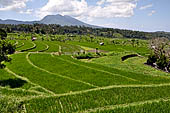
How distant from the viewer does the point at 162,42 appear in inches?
2368

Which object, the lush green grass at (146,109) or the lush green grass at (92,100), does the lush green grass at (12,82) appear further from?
the lush green grass at (146,109)

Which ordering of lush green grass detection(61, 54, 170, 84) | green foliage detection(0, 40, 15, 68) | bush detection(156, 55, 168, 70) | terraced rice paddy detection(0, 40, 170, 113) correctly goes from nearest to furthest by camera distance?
terraced rice paddy detection(0, 40, 170, 113) < green foliage detection(0, 40, 15, 68) < lush green grass detection(61, 54, 170, 84) < bush detection(156, 55, 168, 70)

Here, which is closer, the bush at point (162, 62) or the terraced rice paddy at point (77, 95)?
the terraced rice paddy at point (77, 95)

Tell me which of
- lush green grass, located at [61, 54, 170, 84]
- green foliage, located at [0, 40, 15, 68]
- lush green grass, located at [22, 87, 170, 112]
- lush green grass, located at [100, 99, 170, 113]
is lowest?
lush green grass, located at [61, 54, 170, 84]

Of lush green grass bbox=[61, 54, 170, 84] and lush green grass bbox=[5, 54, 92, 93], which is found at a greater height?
lush green grass bbox=[5, 54, 92, 93]

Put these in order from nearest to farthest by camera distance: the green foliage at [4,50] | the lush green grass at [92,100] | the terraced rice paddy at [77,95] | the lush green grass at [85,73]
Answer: the terraced rice paddy at [77,95] < the lush green grass at [92,100] < the green foliage at [4,50] < the lush green grass at [85,73]

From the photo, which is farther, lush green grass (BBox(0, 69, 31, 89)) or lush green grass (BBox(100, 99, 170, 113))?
lush green grass (BBox(0, 69, 31, 89))

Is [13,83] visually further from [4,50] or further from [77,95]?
[77,95]

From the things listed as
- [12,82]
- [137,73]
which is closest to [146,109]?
[12,82]

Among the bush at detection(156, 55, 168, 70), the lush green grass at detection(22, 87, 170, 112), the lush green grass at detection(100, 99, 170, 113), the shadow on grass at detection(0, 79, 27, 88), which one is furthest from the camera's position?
the bush at detection(156, 55, 168, 70)

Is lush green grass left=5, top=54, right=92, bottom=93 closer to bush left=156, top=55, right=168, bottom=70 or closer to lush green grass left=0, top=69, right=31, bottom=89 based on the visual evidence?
lush green grass left=0, top=69, right=31, bottom=89

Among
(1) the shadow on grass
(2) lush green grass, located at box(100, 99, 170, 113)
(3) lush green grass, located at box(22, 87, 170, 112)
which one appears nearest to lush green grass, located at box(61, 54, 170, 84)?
(3) lush green grass, located at box(22, 87, 170, 112)

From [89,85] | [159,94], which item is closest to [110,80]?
[89,85]

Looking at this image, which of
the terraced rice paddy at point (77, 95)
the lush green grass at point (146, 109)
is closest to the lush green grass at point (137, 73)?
the terraced rice paddy at point (77, 95)
